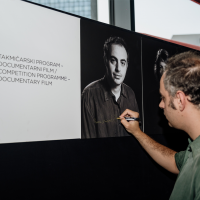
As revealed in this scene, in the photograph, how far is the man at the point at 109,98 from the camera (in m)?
1.24

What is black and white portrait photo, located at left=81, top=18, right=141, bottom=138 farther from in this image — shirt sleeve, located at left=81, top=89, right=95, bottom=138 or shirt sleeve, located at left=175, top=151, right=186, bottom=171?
shirt sleeve, located at left=175, top=151, right=186, bottom=171

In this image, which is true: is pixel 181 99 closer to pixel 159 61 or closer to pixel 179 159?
pixel 179 159

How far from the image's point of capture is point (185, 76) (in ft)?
3.60

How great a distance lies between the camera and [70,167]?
1.17 metres

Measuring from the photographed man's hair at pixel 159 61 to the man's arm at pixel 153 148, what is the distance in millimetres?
424

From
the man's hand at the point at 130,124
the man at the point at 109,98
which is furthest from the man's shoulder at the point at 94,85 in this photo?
the man's hand at the point at 130,124

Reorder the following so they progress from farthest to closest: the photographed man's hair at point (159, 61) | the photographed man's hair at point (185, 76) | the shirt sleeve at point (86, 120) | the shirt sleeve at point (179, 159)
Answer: the photographed man's hair at point (159, 61) → the shirt sleeve at point (179, 159) → the shirt sleeve at point (86, 120) → the photographed man's hair at point (185, 76)

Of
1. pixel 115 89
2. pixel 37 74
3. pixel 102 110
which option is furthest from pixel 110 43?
pixel 37 74

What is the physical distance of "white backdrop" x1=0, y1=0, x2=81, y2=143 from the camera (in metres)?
0.99

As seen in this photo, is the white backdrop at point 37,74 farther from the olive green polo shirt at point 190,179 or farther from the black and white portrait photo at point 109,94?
the olive green polo shirt at point 190,179

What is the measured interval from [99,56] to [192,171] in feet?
2.76

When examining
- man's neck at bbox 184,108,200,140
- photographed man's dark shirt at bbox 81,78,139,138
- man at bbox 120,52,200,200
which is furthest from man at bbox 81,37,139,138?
man's neck at bbox 184,108,200,140

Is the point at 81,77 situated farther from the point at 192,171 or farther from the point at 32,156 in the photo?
the point at 192,171

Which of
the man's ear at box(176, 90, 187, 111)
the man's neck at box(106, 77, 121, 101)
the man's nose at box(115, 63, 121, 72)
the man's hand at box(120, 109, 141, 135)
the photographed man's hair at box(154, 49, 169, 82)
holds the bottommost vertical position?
the man's hand at box(120, 109, 141, 135)
